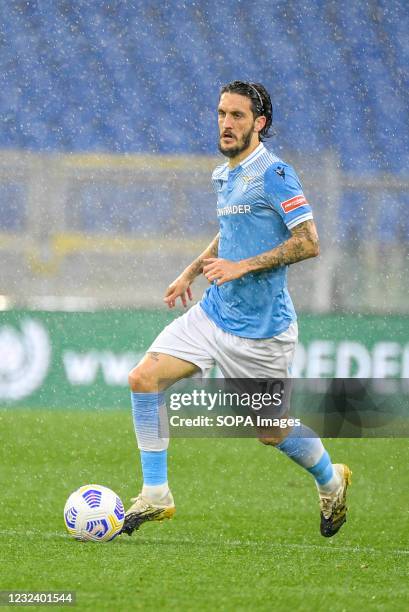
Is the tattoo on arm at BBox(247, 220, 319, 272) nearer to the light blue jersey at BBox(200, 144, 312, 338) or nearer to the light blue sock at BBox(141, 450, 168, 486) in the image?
the light blue jersey at BBox(200, 144, 312, 338)

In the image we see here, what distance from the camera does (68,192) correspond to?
10.4m

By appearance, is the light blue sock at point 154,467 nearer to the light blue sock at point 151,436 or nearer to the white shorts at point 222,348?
the light blue sock at point 151,436

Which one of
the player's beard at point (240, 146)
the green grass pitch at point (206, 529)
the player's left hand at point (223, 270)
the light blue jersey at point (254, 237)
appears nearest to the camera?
the green grass pitch at point (206, 529)

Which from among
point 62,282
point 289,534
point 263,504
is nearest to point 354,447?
point 263,504

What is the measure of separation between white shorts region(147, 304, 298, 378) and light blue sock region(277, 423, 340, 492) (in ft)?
0.83

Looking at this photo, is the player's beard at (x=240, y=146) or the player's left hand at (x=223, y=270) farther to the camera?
the player's beard at (x=240, y=146)

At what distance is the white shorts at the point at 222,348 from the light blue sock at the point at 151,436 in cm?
19

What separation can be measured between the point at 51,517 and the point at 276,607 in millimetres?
2010

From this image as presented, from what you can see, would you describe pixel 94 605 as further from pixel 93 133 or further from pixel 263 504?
pixel 93 133

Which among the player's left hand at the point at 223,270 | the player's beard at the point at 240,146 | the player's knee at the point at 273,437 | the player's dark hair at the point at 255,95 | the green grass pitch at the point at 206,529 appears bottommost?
the green grass pitch at the point at 206,529

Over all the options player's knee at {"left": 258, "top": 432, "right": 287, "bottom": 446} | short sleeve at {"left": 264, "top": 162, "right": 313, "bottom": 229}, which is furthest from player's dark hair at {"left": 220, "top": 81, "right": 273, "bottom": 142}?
player's knee at {"left": 258, "top": 432, "right": 287, "bottom": 446}

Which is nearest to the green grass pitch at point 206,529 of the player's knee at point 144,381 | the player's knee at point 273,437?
the player's knee at point 273,437

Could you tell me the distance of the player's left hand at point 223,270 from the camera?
14.8ft

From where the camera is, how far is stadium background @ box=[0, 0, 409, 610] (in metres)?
8.52
